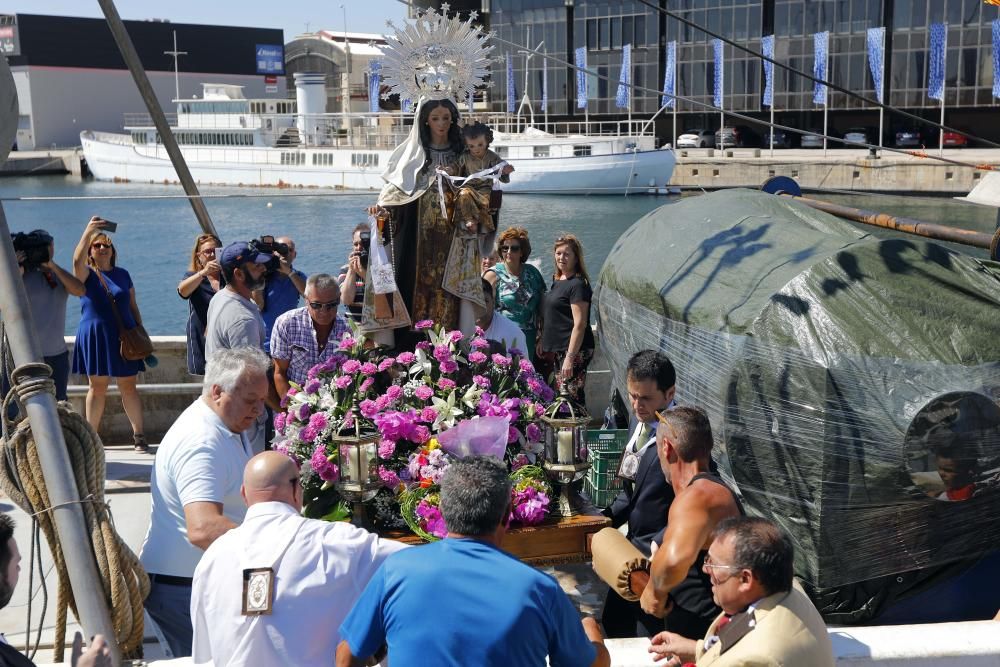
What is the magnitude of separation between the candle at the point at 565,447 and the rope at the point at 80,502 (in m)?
1.83

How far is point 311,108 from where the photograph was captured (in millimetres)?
57875

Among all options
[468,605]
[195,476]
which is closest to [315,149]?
[195,476]

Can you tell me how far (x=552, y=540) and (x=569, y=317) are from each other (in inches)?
116

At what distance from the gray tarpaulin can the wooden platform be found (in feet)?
3.34

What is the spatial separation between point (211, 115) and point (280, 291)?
55.3 meters

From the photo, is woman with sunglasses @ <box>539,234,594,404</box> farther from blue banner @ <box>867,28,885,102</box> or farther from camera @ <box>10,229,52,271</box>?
blue banner @ <box>867,28,885,102</box>

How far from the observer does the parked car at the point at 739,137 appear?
51.1 metres

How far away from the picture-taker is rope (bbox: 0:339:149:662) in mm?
3561

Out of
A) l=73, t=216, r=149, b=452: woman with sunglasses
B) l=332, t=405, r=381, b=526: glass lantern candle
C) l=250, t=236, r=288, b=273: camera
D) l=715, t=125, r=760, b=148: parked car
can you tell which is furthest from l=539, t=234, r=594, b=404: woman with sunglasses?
l=715, t=125, r=760, b=148: parked car

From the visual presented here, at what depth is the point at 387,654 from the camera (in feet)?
9.26

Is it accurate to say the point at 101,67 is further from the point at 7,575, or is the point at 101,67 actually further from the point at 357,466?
the point at 7,575

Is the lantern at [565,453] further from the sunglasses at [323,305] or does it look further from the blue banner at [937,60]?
the blue banner at [937,60]

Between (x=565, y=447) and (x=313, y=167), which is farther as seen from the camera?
(x=313, y=167)

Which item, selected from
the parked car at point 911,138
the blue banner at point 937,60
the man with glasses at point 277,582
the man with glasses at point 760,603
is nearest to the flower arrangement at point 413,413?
the man with glasses at point 277,582
